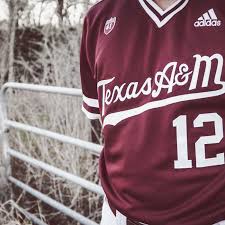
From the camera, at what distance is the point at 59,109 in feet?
12.6

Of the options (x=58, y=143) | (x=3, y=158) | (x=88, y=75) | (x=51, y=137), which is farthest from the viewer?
(x=58, y=143)

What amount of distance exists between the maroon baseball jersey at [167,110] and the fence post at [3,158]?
2.24m

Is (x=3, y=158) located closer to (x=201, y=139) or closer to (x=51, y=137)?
(x=51, y=137)

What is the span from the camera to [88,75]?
1.54 m

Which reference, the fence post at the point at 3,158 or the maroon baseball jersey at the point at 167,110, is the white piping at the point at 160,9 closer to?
the maroon baseball jersey at the point at 167,110

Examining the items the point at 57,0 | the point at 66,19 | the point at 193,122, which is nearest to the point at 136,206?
the point at 193,122

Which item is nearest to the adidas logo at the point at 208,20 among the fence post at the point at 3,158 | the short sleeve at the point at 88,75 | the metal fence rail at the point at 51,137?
the short sleeve at the point at 88,75

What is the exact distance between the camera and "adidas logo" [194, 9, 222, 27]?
3.76 ft

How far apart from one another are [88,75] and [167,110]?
47cm

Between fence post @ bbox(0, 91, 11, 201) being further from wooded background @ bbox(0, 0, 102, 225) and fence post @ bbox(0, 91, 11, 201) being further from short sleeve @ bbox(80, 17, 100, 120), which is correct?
short sleeve @ bbox(80, 17, 100, 120)

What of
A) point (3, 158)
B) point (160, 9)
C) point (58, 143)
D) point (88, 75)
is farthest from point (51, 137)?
point (160, 9)

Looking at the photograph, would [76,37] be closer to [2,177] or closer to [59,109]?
[59,109]

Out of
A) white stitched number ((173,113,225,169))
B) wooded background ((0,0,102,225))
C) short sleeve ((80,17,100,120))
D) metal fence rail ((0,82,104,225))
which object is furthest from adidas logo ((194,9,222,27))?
wooded background ((0,0,102,225))

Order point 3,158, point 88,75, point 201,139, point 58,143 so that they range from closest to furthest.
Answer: point 201,139, point 88,75, point 3,158, point 58,143
